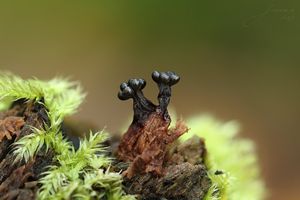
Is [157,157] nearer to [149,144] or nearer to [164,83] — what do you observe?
[149,144]

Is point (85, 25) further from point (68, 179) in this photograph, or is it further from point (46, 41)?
point (68, 179)

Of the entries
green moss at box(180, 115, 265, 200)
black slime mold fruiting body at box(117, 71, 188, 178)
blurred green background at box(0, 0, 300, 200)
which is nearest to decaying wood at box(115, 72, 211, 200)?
black slime mold fruiting body at box(117, 71, 188, 178)

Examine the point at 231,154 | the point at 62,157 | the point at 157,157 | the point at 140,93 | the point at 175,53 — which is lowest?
the point at 62,157

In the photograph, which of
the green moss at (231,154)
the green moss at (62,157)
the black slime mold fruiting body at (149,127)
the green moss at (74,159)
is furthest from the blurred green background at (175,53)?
the black slime mold fruiting body at (149,127)

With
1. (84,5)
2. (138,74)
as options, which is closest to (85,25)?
(84,5)

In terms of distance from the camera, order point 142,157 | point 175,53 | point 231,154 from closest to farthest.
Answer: point 142,157 → point 231,154 → point 175,53

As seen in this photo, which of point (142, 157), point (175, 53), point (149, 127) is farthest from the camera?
point (175, 53)

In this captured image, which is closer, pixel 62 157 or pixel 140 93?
pixel 62 157

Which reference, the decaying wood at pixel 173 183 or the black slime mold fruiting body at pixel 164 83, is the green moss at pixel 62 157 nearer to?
the decaying wood at pixel 173 183

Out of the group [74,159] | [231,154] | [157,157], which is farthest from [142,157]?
[231,154]
